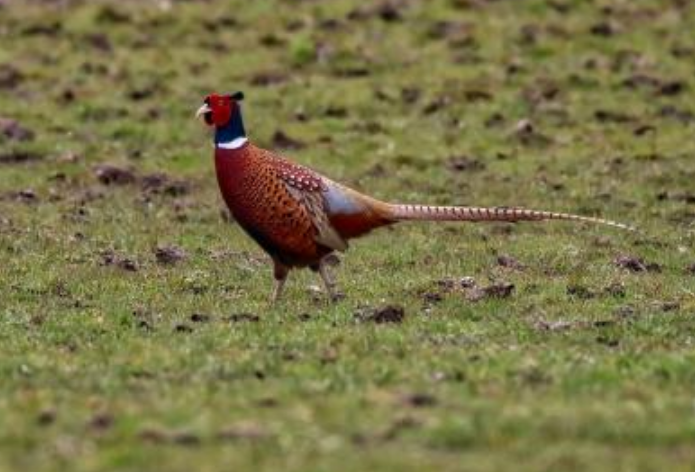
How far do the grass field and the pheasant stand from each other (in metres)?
0.45

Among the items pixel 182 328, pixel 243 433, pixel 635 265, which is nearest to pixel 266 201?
pixel 182 328

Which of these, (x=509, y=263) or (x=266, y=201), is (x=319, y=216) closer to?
(x=266, y=201)

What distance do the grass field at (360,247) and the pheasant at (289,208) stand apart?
0.45 m

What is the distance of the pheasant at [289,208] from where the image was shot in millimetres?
14930

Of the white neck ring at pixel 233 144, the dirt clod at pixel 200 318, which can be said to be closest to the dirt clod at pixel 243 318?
the dirt clod at pixel 200 318

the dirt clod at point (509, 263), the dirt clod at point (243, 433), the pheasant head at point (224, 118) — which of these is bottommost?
the dirt clod at point (509, 263)

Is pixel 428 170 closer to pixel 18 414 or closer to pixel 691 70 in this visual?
pixel 691 70

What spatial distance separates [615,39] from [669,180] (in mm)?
7218

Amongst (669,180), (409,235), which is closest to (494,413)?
(409,235)

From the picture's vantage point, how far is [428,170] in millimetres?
22688

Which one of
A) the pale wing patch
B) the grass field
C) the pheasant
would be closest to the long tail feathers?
the pheasant

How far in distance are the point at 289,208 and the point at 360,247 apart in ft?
11.6

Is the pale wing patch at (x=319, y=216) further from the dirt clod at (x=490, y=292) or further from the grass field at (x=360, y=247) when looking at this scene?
the dirt clod at (x=490, y=292)

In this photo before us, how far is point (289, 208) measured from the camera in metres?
15.0
